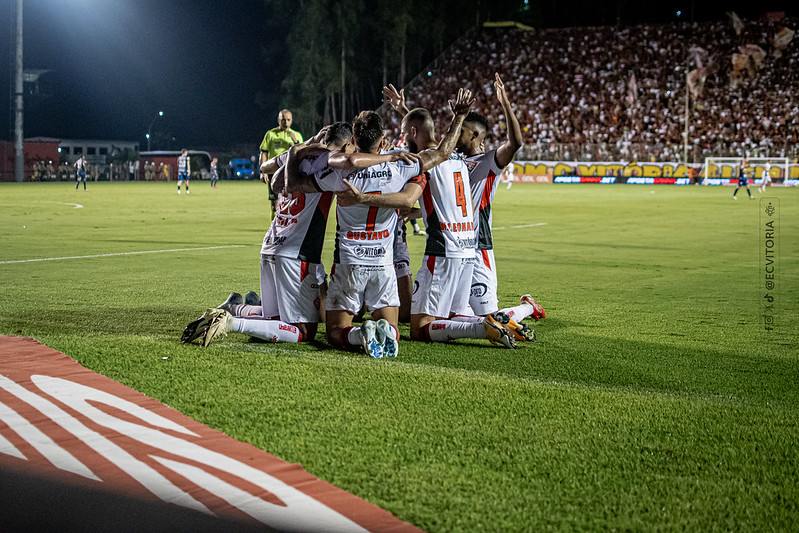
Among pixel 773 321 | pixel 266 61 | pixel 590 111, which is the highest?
pixel 266 61

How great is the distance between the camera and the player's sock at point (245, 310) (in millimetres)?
7223

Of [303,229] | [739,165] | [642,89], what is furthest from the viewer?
[642,89]

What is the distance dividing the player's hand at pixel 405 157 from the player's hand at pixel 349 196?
1.16 feet

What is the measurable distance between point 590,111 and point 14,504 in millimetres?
53154

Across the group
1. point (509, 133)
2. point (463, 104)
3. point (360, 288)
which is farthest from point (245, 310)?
point (509, 133)

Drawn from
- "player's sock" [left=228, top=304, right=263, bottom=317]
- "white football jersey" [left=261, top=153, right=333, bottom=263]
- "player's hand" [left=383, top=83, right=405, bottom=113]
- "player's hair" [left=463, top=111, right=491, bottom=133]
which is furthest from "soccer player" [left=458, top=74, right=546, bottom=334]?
"player's sock" [left=228, top=304, right=263, bottom=317]

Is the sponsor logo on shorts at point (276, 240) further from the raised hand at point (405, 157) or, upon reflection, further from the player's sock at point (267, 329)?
the raised hand at point (405, 157)

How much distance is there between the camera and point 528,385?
5336 millimetres

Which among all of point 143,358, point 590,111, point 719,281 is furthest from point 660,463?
point 590,111

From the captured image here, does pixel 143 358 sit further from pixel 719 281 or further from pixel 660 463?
pixel 719 281

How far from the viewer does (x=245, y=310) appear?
7.27 metres

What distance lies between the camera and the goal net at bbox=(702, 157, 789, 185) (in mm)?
Result: 45000

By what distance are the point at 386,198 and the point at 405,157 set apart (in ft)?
1.12

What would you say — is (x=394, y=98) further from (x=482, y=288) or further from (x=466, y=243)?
(x=482, y=288)
